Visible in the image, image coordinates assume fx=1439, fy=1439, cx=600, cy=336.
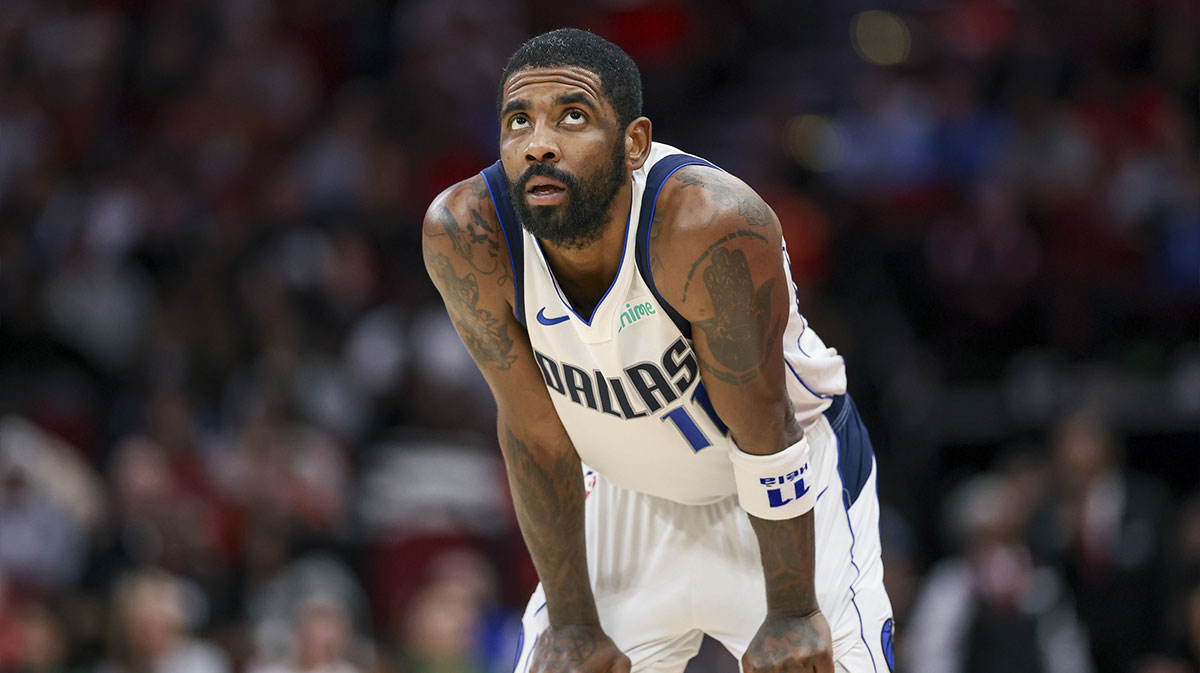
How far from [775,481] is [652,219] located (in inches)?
31.0

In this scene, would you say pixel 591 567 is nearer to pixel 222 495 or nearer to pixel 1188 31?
pixel 222 495

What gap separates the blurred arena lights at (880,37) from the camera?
12797 mm

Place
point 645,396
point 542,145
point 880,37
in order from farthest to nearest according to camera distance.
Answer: point 880,37 < point 645,396 < point 542,145

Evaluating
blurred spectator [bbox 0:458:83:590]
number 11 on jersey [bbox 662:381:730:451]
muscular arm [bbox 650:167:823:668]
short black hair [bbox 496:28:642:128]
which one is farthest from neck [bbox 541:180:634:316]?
blurred spectator [bbox 0:458:83:590]

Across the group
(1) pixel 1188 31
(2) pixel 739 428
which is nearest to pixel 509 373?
(2) pixel 739 428

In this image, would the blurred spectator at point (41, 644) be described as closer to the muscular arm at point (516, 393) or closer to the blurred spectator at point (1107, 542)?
the muscular arm at point (516, 393)

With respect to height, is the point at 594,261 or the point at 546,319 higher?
the point at 594,261

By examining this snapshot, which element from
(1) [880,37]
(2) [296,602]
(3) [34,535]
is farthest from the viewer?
(1) [880,37]

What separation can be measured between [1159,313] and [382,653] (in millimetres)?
5781

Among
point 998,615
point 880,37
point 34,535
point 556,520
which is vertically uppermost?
point 880,37

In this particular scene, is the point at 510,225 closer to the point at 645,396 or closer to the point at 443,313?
the point at 645,396

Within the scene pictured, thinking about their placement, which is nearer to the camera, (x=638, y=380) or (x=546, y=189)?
(x=546, y=189)

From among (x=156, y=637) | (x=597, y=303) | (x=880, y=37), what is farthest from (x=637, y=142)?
(x=880, y=37)

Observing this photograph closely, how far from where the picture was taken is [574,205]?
371 centimetres
